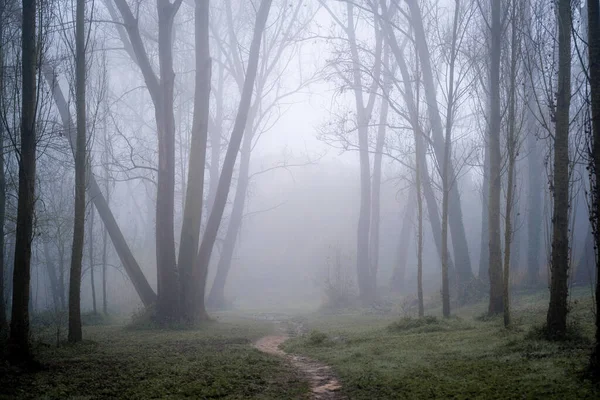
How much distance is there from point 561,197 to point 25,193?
26.1 ft

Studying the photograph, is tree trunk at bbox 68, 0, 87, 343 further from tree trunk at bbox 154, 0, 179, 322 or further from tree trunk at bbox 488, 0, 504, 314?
tree trunk at bbox 488, 0, 504, 314

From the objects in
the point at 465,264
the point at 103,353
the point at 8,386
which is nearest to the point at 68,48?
the point at 103,353

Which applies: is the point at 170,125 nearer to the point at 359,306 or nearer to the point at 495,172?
the point at 495,172

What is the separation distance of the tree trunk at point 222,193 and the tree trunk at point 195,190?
A: 0.99 ft

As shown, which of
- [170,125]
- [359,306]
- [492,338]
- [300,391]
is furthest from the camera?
[359,306]

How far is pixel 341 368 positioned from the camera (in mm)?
6477

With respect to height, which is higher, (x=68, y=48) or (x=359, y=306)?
(x=68, y=48)

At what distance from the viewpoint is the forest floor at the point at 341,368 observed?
4809mm

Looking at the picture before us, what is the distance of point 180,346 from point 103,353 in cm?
151

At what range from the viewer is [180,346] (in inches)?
348

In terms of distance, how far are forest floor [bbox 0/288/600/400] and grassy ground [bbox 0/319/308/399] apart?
1 centimetres

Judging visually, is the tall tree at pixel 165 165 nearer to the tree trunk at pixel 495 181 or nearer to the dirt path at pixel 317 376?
the dirt path at pixel 317 376

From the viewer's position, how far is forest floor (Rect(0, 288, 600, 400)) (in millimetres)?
4809

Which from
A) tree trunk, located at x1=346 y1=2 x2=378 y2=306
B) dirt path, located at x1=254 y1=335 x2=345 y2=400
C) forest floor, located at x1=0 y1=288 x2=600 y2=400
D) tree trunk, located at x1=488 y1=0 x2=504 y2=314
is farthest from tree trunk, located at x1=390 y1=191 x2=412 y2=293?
dirt path, located at x1=254 y1=335 x2=345 y2=400
